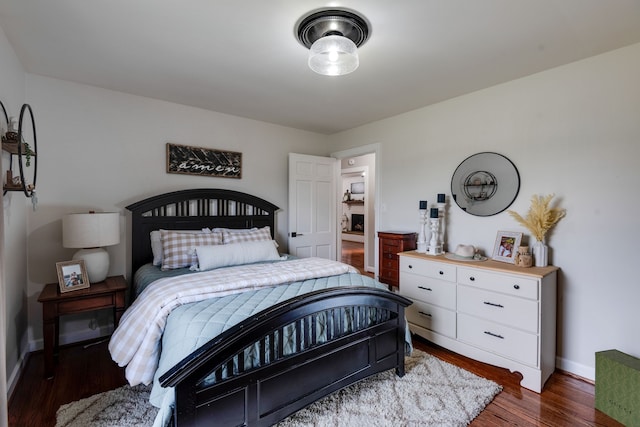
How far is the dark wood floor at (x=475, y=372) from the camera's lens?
1854 millimetres

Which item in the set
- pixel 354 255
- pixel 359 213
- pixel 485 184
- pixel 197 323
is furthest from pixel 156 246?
pixel 359 213

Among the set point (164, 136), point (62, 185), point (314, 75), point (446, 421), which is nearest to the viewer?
point (446, 421)

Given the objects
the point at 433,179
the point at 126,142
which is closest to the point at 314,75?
the point at 433,179

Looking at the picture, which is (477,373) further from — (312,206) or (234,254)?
(312,206)

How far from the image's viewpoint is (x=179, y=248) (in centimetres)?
285

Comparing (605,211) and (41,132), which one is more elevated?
(41,132)

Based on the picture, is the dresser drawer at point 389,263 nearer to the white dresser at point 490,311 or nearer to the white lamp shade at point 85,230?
the white dresser at point 490,311

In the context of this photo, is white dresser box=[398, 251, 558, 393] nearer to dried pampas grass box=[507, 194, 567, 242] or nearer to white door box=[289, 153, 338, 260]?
dried pampas grass box=[507, 194, 567, 242]

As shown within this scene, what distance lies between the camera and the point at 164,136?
129 inches

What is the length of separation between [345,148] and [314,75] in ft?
6.39

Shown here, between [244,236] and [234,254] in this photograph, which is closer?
[234,254]

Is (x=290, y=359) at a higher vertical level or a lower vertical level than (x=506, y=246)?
lower

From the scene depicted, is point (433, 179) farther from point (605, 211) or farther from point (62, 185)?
point (62, 185)

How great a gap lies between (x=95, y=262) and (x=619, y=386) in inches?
155
